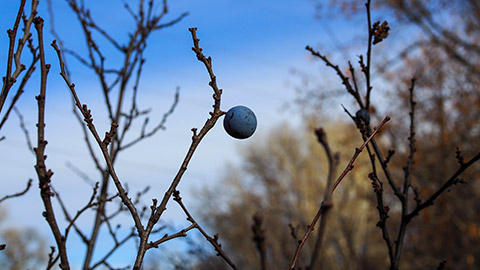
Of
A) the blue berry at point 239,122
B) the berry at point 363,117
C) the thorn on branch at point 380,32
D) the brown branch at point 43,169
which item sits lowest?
the brown branch at point 43,169

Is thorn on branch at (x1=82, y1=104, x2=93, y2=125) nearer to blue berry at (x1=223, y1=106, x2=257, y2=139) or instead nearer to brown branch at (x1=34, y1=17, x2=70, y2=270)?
brown branch at (x1=34, y1=17, x2=70, y2=270)

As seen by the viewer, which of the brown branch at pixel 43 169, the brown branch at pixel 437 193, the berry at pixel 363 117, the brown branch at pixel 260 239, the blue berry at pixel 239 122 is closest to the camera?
the brown branch at pixel 43 169

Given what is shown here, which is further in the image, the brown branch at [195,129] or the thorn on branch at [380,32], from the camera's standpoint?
the thorn on branch at [380,32]

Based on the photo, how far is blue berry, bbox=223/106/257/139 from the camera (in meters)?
1.11

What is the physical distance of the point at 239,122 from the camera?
111cm

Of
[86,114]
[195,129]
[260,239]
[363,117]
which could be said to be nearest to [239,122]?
[195,129]

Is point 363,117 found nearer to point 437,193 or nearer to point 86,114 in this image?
point 437,193

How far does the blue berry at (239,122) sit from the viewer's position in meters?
1.11

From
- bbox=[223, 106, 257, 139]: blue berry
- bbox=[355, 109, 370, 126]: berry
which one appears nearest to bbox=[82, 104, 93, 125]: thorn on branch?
bbox=[223, 106, 257, 139]: blue berry

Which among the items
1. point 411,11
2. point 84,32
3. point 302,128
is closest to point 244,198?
point 302,128

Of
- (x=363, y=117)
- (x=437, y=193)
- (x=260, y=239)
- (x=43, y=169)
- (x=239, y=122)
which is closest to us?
(x=43, y=169)

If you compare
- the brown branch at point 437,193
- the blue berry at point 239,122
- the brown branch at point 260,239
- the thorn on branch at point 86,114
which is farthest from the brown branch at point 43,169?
the brown branch at point 437,193

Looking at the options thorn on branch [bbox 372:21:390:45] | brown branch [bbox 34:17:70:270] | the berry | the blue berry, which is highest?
thorn on branch [bbox 372:21:390:45]

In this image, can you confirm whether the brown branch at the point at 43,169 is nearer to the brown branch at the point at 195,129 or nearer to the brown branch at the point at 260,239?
the brown branch at the point at 195,129
